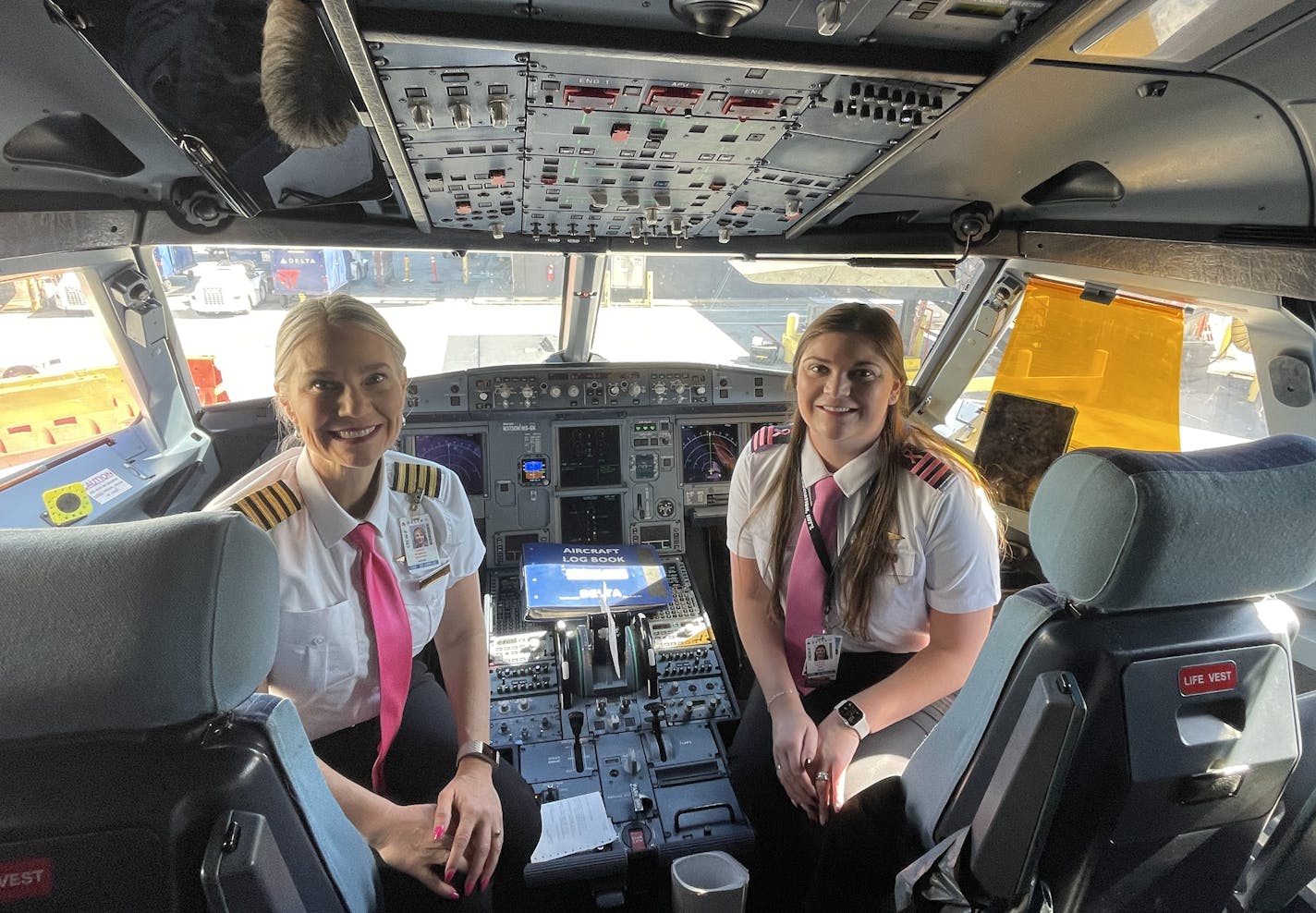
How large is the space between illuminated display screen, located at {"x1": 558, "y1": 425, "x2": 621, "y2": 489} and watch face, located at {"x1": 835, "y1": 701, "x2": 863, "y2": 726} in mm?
1946

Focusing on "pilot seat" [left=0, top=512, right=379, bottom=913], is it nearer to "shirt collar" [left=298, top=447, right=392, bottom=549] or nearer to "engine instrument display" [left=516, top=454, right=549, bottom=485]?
"shirt collar" [left=298, top=447, right=392, bottom=549]

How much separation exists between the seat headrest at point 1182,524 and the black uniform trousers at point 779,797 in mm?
1045

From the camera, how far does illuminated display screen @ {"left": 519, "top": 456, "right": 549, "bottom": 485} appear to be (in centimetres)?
347

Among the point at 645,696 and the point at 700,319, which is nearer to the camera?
the point at 645,696

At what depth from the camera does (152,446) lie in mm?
2951

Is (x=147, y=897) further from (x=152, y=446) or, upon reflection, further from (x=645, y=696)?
(x=152, y=446)

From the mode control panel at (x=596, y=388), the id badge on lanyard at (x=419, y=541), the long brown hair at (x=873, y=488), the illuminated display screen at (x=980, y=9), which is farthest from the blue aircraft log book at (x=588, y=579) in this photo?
the illuminated display screen at (x=980, y=9)

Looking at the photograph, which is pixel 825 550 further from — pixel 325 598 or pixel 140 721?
pixel 140 721

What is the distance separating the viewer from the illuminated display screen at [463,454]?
342cm

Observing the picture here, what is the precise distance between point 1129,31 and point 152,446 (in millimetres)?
3384

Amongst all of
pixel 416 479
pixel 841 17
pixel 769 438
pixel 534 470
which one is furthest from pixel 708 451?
pixel 841 17

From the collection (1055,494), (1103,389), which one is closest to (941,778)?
(1055,494)

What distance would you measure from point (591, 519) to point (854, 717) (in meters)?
1.97

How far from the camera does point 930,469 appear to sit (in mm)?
1903
